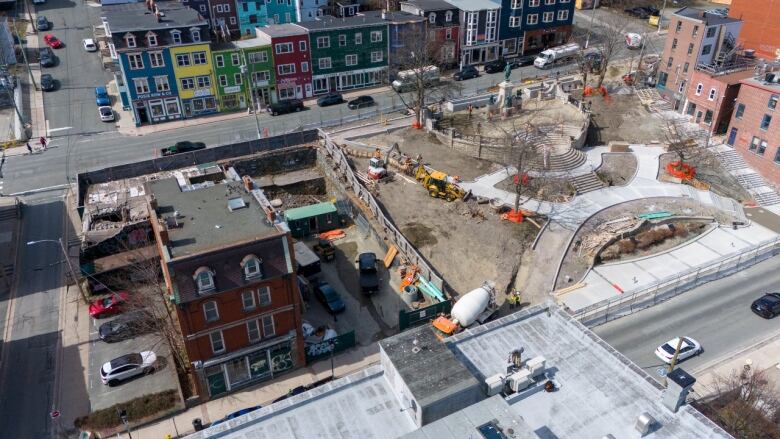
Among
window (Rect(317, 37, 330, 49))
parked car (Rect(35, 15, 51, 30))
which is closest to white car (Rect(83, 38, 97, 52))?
parked car (Rect(35, 15, 51, 30))

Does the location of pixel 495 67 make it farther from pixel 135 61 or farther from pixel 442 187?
pixel 135 61

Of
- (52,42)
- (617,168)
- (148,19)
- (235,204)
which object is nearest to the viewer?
(235,204)

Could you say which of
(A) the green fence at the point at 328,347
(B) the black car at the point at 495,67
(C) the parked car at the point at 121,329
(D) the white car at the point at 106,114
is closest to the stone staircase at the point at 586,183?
(A) the green fence at the point at 328,347

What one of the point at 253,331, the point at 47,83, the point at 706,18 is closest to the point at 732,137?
the point at 706,18

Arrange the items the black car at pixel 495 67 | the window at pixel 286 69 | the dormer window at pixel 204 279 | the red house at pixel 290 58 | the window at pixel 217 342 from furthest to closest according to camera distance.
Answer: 1. the black car at pixel 495 67
2. the window at pixel 286 69
3. the red house at pixel 290 58
4. the window at pixel 217 342
5. the dormer window at pixel 204 279

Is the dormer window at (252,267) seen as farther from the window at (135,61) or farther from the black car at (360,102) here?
the window at (135,61)

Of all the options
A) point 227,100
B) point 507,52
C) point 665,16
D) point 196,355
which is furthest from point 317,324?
point 665,16
